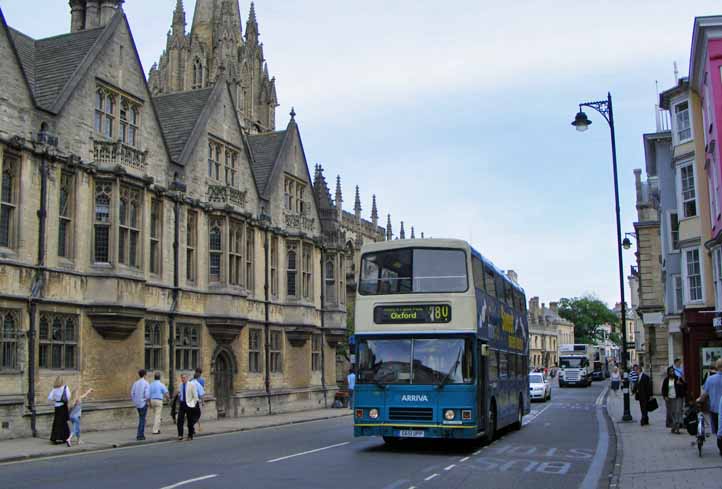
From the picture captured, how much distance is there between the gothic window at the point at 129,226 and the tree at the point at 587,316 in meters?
131

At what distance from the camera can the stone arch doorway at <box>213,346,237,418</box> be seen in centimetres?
3030

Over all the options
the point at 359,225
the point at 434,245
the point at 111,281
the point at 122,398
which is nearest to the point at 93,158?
the point at 111,281

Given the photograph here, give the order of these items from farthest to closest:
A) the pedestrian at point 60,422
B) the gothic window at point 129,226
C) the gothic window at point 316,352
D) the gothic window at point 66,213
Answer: the gothic window at point 316,352, the gothic window at point 129,226, the gothic window at point 66,213, the pedestrian at point 60,422

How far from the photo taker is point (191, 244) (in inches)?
1146

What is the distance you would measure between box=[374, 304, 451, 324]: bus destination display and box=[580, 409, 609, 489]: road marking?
4042 mm

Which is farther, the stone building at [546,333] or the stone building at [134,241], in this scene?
the stone building at [546,333]

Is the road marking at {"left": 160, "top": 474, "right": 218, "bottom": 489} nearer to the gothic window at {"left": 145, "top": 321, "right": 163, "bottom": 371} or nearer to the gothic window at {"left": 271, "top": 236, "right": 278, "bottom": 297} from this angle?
the gothic window at {"left": 145, "top": 321, "right": 163, "bottom": 371}

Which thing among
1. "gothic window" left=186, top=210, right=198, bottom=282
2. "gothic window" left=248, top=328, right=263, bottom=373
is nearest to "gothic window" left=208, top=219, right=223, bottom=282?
"gothic window" left=186, top=210, right=198, bottom=282

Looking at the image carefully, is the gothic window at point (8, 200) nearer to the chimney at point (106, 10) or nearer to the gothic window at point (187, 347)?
the gothic window at point (187, 347)

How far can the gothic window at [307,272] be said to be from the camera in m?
37.2

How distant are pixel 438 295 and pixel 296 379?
20.6m

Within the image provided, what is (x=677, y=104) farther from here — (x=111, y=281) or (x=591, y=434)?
(x=111, y=281)

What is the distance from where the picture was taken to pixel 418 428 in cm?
1667

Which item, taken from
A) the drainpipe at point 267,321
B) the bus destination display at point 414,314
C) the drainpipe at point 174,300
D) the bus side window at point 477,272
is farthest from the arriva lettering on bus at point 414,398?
the drainpipe at point 267,321
